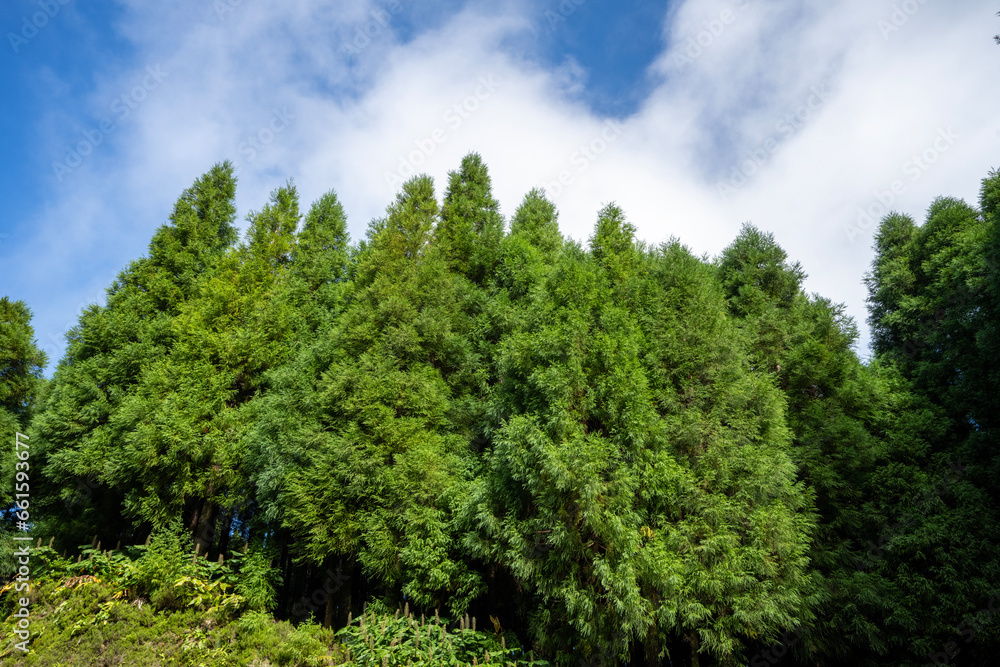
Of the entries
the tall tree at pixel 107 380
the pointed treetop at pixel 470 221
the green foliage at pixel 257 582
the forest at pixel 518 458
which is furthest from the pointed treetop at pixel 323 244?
the green foliage at pixel 257 582

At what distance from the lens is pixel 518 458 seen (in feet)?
31.4

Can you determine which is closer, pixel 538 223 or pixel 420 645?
pixel 420 645

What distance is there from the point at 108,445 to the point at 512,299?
41.1 feet

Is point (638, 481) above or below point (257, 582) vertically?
above

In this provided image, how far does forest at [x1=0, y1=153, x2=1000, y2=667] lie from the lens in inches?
358

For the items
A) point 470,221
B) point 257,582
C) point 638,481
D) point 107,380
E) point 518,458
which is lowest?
point 257,582

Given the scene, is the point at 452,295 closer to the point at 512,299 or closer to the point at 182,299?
the point at 512,299

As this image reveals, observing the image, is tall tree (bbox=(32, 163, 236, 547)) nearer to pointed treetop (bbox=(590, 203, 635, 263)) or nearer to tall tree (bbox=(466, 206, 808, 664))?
tall tree (bbox=(466, 206, 808, 664))

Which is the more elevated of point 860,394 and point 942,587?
point 860,394

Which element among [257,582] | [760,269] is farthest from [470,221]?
[257,582]

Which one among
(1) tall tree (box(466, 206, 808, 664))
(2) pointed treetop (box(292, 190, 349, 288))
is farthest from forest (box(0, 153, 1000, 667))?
(2) pointed treetop (box(292, 190, 349, 288))

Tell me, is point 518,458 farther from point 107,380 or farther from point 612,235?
point 107,380

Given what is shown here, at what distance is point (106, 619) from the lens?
951cm

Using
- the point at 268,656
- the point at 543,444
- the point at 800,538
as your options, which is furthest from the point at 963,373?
the point at 268,656
